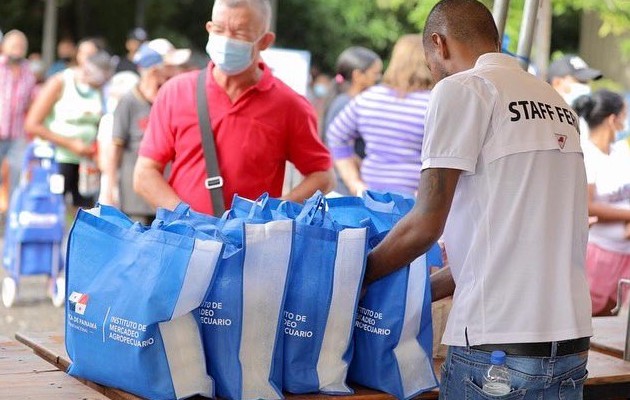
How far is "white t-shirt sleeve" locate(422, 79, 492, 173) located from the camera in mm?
2934

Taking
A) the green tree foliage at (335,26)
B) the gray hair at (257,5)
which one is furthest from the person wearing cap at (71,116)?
the green tree foliage at (335,26)

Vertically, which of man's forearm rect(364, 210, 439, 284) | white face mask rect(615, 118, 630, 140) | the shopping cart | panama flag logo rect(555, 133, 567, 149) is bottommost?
the shopping cart

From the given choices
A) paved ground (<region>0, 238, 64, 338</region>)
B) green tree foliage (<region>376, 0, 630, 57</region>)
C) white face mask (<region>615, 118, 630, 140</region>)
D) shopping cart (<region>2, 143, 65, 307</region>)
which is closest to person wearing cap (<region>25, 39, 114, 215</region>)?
shopping cart (<region>2, 143, 65, 307</region>)

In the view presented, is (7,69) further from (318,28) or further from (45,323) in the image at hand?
(318,28)

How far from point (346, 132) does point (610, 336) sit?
2838 millimetres

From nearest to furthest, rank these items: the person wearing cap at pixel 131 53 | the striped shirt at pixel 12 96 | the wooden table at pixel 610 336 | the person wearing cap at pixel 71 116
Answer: the wooden table at pixel 610 336, the person wearing cap at pixel 71 116, the striped shirt at pixel 12 96, the person wearing cap at pixel 131 53

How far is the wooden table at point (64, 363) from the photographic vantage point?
3.36m

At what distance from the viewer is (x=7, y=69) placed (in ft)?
42.3

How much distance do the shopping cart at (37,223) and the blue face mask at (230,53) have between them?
4.24 meters

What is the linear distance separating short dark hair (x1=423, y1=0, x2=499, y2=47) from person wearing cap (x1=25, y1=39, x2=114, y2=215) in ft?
22.7

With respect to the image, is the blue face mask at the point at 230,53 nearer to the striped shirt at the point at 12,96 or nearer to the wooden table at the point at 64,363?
the wooden table at the point at 64,363

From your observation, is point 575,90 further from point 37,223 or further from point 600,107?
point 37,223

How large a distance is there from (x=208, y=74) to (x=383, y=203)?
1.58m

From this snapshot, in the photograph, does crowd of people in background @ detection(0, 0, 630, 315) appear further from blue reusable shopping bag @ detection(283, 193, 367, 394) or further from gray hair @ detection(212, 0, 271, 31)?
blue reusable shopping bag @ detection(283, 193, 367, 394)
